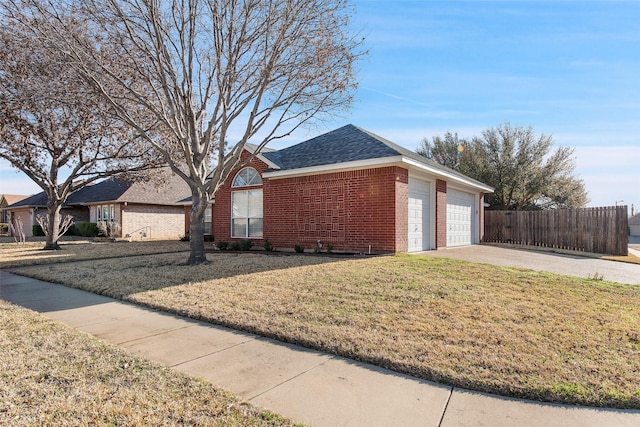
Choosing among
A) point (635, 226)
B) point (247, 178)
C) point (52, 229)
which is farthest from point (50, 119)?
point (635, 226)

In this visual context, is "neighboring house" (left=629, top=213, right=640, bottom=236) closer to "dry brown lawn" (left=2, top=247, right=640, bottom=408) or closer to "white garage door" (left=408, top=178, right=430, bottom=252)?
"white garage door" (left=408, top=178, right=430, bottom=252)

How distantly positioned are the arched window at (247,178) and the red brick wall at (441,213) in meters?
7.07

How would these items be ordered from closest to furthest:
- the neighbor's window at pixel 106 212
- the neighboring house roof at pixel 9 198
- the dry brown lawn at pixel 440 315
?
1. the dry brown lawn at pixel 440 315
2. the neighbor's window at pixel 106 212
3. the neighboring house roof at pixel 9 198

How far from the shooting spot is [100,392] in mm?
3254

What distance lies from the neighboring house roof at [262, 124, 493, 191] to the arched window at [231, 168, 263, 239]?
1286 mm

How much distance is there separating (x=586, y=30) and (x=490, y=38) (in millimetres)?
2030

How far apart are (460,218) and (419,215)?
173 inches

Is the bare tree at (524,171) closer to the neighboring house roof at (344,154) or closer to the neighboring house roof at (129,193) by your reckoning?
the neighboring house roof at (344,154)

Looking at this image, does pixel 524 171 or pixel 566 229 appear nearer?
pixel 566 229

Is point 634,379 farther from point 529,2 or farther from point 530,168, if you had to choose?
point 530,168

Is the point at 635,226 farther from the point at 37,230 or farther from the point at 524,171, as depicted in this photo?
the point at 37,230

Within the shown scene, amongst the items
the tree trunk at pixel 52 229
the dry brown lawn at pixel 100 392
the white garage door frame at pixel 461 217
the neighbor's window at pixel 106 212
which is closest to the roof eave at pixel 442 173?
the white garage door frame at pixel 461 217

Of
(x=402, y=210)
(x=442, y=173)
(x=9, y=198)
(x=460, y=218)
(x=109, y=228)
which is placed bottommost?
(x=109, y=228)

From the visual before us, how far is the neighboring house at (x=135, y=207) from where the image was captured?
2634cm
